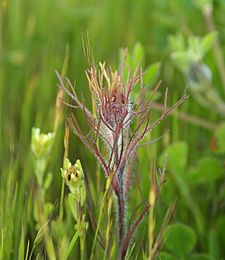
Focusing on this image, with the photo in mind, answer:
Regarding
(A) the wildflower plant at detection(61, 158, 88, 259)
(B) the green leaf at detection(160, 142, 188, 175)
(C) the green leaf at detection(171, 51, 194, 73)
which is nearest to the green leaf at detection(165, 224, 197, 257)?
(B) the green leaf at detection(160, 142, 188, 175)

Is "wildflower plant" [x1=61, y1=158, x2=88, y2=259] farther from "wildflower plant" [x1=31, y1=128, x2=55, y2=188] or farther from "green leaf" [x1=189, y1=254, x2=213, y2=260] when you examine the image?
"green leaf" [x1=189, y1=254, x2=213, y2=260]

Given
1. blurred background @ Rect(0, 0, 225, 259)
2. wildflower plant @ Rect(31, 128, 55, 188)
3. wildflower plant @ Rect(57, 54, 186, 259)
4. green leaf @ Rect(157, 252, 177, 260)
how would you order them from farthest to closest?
1. blurred background @ Rect(0, 0, 225, 259)
2. green leaf @ Rect(157, 252, 177, 260)
3. wildflower plant @ Rect(31, 128, 55, 188)
4. wildflower plant @ Rect(57, 54, 186, 259)

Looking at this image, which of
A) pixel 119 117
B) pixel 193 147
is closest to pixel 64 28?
pixel 193 147

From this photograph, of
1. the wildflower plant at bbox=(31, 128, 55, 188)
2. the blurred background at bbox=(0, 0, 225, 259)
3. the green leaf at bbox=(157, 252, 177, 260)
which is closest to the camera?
the wildflower plant at bbox=(31, 128, 55, 188)

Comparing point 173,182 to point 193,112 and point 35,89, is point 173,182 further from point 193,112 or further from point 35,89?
point 35,89

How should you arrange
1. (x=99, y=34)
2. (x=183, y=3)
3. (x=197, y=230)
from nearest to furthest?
1. (x=197, y=230)
2. (x=183, y=3)
3. (x=99, y=34)

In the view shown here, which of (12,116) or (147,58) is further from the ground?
(147,58)

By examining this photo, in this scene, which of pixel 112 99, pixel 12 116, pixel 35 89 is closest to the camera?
pixel 112 99

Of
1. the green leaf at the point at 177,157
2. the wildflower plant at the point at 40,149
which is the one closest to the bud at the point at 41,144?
the wildflower plant at the point at 40,149

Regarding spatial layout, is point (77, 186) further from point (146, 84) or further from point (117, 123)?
point (146, 84)

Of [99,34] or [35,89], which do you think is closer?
[35,89]
